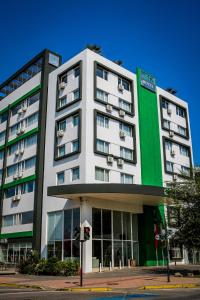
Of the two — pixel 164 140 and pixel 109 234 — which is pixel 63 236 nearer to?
pixel 109 234

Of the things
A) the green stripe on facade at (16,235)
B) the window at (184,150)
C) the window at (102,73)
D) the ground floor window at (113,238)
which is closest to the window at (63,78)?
the window at (102,73)

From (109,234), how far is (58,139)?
1218 centimetres

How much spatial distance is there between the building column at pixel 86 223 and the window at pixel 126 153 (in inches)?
340

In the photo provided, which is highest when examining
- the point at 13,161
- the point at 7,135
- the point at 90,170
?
the point at 7,135

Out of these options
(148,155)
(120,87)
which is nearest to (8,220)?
(148,155)

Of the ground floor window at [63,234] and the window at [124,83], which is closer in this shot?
the ground floor window at [63,234]

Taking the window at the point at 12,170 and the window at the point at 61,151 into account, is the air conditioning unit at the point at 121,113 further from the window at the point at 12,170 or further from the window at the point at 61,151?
the window at the point at 12,170

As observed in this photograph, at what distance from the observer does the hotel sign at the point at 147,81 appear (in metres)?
45.4

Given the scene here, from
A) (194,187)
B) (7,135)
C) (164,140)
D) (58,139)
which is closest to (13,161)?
(7,135)

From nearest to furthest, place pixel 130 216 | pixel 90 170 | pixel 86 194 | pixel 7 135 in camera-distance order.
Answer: pixel 86 194 → pixel 90 170 → pixel 130 216 → pixel 7 135

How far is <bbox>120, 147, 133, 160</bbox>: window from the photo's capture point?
39.4 meters

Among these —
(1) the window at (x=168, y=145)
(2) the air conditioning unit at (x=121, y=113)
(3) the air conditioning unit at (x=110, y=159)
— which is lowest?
(3) the air conditioning unit at (x=110, y=159)

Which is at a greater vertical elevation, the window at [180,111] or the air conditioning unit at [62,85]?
the window at [180,111]

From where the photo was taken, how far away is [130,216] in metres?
37.7
